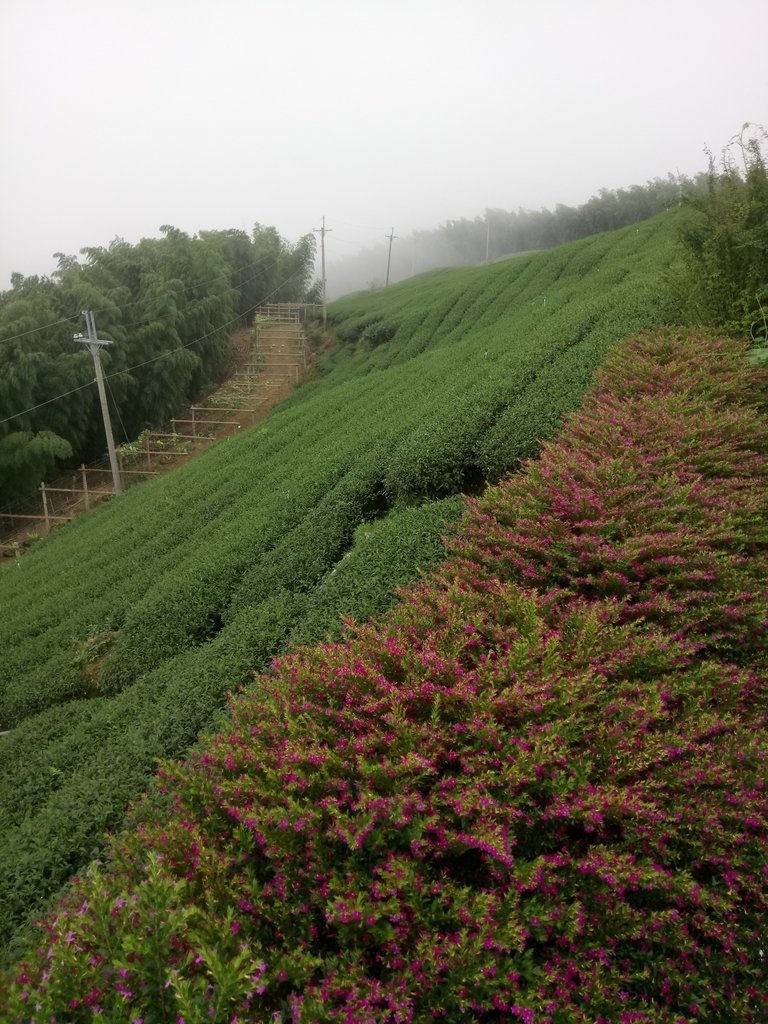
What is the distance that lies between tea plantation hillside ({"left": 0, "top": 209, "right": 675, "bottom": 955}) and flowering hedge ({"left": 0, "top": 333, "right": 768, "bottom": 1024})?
58.7 inches

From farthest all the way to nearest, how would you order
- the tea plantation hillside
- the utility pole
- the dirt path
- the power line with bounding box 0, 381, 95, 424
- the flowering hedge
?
1. the dirt path
2. the power line with bounding box 0, 381, 95, 424
3. the utility pole
4. the tea plantation hillside
5. the flowering hedge

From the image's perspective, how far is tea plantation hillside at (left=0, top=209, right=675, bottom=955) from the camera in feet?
15.1

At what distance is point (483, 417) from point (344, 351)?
21.8 m

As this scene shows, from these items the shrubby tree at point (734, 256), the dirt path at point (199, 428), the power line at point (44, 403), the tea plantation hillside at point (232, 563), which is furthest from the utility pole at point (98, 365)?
the shrubby tree at point (734, 256)

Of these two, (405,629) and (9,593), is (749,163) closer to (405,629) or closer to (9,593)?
(405,629)

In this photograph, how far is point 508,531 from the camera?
3.72 meters

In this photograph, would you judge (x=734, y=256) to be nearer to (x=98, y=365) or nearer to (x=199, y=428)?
(x=98, y=365)

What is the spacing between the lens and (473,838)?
1.91m

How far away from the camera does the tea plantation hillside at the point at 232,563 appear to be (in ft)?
15.1

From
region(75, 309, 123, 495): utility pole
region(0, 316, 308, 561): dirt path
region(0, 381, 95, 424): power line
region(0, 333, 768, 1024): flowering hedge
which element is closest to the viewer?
region(0, 333, 768, 1024): flowering hedge

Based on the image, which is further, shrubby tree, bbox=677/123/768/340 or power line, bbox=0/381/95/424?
power line, bbox=0/381/95/424

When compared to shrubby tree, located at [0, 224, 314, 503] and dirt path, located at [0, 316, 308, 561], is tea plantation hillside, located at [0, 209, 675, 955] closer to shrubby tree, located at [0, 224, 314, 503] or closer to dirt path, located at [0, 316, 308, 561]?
dirt path, located at [0, 316, 308, 561]

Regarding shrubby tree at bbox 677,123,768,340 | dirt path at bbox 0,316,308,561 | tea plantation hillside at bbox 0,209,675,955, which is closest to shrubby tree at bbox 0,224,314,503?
dirt path at bbox 0,316,308,561

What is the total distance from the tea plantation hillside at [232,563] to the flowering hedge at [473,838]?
58.7 inches
